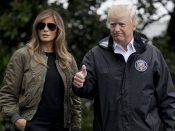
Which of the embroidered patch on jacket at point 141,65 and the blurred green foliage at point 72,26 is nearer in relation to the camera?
the embroidered patch on jacket at point 141,65

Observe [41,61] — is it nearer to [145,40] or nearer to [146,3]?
[145,40]

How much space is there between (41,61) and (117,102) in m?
0.79

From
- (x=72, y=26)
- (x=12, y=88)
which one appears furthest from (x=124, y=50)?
(x=72, y=26)

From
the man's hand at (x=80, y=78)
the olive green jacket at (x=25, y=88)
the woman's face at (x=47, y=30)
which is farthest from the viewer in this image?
the woman's face at (x=47, y=30)

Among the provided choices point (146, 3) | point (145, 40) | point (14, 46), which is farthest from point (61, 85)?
point (146, 3)

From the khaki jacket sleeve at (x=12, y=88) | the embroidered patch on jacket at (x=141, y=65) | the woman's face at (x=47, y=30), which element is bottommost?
the khaki jacket sleeve at (x=12, y=88)

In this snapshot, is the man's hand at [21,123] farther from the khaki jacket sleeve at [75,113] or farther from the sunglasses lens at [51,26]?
the sunglasses lens at [51,26]

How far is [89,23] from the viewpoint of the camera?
8070 mm

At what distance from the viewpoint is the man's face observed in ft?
13.8

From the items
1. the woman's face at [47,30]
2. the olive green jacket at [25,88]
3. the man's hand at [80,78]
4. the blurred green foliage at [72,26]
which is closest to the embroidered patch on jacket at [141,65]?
the man's hand at [80,78]

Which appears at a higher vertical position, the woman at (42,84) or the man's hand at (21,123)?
the woman at (42,84)

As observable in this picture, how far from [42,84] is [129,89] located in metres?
0.77

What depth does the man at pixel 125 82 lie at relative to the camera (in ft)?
13.6

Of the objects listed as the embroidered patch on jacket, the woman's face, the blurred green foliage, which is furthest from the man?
the blurred green foliage
